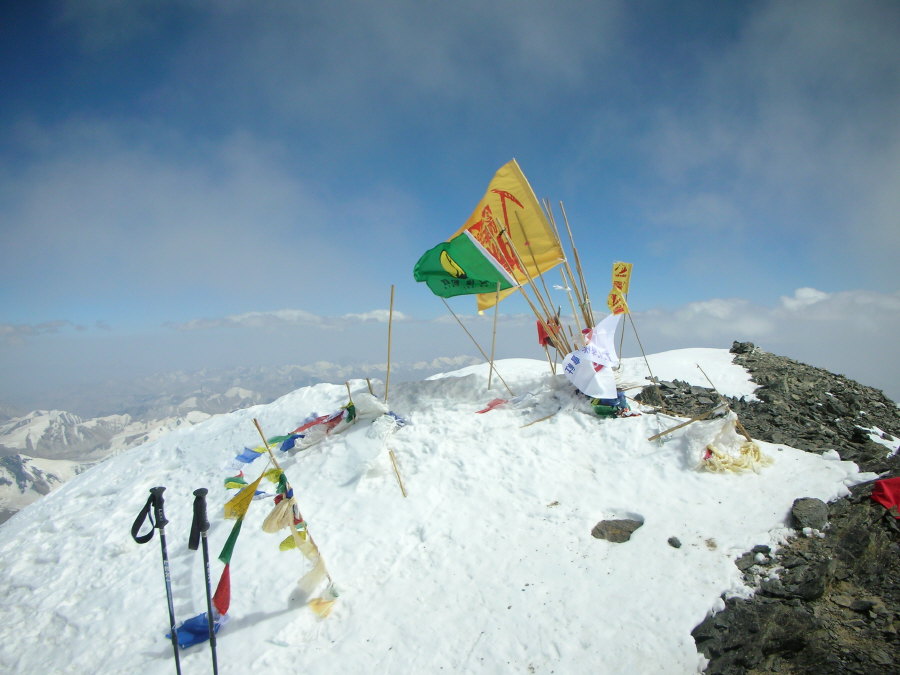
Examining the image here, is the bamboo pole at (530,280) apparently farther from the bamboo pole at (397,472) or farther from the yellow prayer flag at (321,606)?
the yellow prayer flag at (321,606)

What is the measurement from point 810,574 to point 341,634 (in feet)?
18.6

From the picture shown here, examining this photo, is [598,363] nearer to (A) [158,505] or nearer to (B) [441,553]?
(B) [441,553]

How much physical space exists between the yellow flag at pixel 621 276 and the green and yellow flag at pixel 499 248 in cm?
183

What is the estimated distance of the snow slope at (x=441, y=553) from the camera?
16.3 ft

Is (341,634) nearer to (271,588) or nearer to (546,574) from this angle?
(271,588)

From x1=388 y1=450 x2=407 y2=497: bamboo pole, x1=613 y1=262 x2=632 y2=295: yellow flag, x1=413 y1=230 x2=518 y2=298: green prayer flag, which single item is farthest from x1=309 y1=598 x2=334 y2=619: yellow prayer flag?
x1=613 y1=262 x2=632 y2=295: yellow flag

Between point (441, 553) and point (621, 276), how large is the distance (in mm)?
8824

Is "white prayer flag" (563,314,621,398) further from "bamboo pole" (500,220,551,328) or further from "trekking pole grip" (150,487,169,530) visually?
"trekking pole grip" (150,487,169,530)

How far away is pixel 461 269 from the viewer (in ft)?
37.4

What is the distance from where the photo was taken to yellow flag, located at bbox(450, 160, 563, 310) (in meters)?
11.3

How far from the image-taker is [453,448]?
9.12m

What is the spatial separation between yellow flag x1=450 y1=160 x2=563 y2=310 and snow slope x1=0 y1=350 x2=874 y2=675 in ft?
11.3

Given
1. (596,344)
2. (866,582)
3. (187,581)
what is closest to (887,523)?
(866,582)

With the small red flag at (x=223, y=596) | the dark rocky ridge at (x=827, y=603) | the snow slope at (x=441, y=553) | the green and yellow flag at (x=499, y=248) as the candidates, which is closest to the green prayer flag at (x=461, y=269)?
the green and yellow flag at (x=499, y=248)
